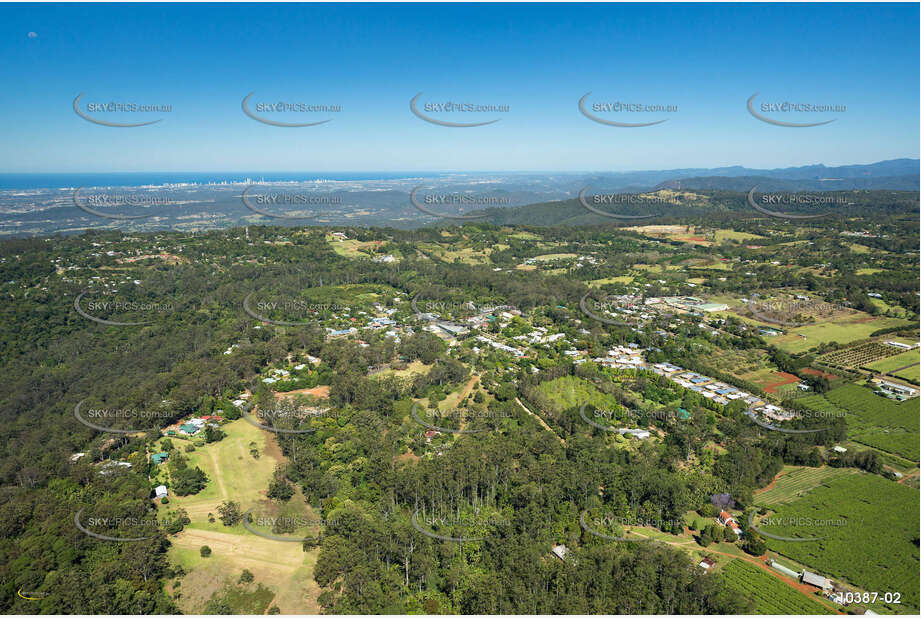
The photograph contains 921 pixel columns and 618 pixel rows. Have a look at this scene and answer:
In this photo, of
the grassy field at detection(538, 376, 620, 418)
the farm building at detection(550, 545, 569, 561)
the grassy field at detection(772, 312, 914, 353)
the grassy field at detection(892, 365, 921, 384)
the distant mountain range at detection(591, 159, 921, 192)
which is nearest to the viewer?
the farm building at detection(550, 545, 569, 561)

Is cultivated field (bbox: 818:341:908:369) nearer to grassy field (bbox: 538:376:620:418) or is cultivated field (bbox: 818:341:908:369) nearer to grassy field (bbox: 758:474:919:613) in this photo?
grassy field (bbox: 758:474:919:613)

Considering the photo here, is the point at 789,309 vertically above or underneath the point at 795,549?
above

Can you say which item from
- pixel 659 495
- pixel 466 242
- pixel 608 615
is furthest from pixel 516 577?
pixel 466 242

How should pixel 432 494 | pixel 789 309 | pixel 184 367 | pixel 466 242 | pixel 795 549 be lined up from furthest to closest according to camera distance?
pixel 466 242
pixel 789 309
pixel 184 367
pixel 432 494
pixel 795 549

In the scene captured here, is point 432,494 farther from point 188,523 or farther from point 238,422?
point 238,422

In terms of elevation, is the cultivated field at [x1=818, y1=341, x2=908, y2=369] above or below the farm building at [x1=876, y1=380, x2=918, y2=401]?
above

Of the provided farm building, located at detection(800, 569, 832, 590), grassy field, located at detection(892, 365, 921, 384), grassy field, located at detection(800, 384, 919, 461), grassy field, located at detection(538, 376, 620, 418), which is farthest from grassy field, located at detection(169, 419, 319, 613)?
grassy field, located at detection(892, 365, 921, 384)

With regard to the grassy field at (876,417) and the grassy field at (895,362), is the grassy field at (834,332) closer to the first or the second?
the grassy field at (895,362)
